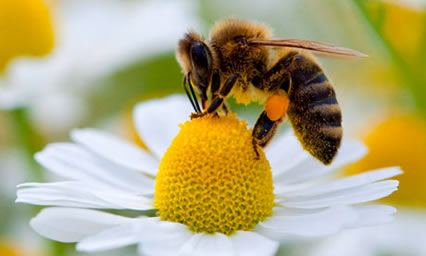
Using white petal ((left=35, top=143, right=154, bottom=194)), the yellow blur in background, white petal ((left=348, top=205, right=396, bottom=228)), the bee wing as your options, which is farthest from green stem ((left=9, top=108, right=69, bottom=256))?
white petal ((left=348, top=205, right=396, bottom=228))

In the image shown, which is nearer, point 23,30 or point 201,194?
point 201,194

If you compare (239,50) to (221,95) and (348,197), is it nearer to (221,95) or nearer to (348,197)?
(221,95)

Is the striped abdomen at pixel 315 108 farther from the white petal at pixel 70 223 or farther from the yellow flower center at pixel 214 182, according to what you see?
the white petal at pixel 70 223

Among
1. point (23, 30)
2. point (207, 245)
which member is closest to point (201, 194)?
point (207, 245)

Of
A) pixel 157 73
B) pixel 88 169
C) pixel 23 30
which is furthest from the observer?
pixel 157 73

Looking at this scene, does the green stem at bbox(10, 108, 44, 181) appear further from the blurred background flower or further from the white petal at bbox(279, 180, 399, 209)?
the white petal at bbox(279, 180, 399, 209)

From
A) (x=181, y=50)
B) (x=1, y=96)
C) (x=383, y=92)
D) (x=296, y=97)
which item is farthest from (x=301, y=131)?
(x=383, y=92)

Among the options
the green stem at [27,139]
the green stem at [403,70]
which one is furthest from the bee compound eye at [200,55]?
the green stem at [27,139]
